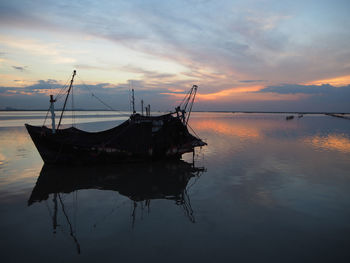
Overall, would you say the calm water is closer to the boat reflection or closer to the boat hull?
the boat reflection

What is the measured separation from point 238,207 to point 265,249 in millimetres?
3508

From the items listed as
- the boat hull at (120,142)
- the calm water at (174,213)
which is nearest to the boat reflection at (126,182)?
the calm water at (174,213)

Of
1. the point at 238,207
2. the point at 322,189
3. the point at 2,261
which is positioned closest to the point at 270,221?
the point at 238,207

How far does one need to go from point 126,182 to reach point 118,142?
560cm

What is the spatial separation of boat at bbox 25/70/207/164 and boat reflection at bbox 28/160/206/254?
0.92 metres

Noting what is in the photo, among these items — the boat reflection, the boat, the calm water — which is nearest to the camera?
the calm water

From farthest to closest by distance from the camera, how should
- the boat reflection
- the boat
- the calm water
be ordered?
the boat
the boat reflection
the calm water

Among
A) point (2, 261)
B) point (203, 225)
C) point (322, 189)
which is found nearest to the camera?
point (2, 261)

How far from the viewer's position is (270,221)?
9.98 meters

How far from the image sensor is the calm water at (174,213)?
25.9 ft

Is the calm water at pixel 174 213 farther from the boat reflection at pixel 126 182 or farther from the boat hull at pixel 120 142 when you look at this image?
the boat hull at pixel 120 142

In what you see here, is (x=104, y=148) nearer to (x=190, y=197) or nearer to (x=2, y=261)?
(x=190, y=197)

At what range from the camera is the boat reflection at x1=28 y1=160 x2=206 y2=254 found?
485 inches

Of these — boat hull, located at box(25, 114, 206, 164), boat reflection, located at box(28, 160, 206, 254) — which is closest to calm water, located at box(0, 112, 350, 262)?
boat reflection, located at box(28, 160, 206, 254)
